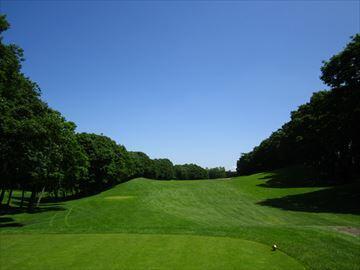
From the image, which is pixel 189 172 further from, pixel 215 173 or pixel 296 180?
pixel 296 180

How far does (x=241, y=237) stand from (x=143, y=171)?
101875 mm

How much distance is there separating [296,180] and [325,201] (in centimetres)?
2150

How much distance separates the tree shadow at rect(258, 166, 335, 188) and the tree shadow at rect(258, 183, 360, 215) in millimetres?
9015

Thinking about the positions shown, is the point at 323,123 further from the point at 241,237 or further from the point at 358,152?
the point at 241,237

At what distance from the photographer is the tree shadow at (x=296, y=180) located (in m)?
52.9

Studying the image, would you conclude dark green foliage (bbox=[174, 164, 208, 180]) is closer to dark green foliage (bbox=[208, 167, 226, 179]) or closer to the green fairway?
dark green foliage (bbox=[208, 167, 226, 179])

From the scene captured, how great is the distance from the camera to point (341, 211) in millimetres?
30922

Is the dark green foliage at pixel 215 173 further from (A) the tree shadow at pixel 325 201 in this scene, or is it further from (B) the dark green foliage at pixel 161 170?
(A) the tree shadow at pixel 325 201

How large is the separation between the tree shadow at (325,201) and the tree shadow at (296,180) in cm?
902

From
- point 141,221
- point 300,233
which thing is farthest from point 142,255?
point 141,221

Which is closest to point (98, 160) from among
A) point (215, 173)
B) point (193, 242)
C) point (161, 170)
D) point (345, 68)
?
point (345, 68)

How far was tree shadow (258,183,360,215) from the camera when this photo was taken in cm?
3234

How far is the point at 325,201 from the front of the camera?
3669 cm

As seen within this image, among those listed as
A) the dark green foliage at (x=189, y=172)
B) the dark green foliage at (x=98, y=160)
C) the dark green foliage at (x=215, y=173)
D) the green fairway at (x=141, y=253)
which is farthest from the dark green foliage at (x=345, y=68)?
the dark green foliage at (x=215, y=173)
